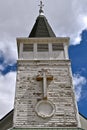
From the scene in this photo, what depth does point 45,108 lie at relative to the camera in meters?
15.1

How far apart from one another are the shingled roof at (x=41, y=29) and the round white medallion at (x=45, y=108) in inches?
250

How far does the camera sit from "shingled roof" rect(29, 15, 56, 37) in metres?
19.9

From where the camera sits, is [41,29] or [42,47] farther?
[41,29]

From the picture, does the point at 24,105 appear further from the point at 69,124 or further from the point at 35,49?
the point at 35,49

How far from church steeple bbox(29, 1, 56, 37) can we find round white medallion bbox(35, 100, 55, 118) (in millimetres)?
6360

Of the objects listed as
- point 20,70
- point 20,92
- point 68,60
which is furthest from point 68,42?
point 20,92

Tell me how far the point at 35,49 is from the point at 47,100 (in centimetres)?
436

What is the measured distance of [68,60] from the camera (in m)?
17.5

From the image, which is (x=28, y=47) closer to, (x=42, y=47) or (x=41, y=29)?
(x=42, y=47)

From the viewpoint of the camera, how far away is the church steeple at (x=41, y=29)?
784 inches

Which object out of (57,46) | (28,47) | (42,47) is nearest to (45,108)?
(42,47)

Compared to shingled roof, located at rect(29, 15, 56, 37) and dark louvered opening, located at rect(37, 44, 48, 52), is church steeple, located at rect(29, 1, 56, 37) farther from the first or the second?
dark louvered opening, located at rect(37, 44, 48, 52)

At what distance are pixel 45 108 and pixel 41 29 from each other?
784cm

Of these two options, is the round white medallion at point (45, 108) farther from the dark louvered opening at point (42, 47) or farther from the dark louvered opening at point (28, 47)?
the dark louvered opening at point (28, 47)
